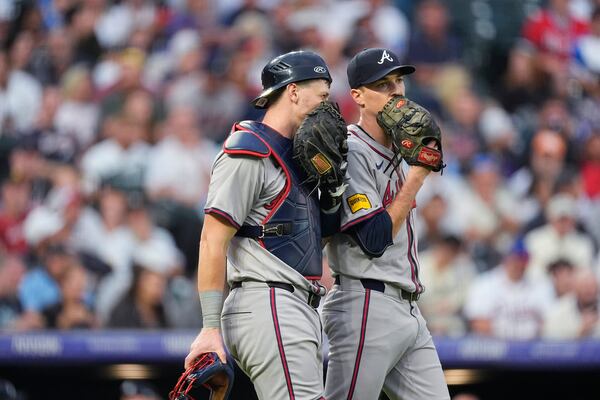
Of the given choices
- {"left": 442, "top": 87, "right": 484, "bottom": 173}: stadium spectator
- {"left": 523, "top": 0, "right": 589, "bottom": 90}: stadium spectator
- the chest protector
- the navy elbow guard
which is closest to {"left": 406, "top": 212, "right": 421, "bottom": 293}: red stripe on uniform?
the navy elbow guard

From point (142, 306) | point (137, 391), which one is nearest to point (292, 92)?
point (137, 391)

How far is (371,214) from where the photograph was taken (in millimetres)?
3482

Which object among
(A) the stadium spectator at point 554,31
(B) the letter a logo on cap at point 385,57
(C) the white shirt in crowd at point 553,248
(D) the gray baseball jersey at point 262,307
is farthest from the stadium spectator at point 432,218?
(D) the gray baseball jersey at point 262,307

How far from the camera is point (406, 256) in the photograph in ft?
12.1

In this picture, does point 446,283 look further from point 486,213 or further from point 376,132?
point 376,132

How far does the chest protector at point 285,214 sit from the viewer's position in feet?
10.9

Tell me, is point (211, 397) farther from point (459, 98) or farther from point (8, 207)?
point (459, 98)

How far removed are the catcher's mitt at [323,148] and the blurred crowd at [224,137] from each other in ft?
10.4

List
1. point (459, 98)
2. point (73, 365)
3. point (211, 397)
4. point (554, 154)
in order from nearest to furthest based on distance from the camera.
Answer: point (211, 397), point (73, 365), point (554, 154), point (459, 98)

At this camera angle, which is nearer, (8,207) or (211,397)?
(211,397)

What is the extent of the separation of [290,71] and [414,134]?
0.47 meters

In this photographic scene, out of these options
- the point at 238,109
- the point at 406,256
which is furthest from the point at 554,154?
the point at 406,256

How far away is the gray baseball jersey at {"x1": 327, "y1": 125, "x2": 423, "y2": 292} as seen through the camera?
11.6 feet

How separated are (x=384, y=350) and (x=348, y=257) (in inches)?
13.5
